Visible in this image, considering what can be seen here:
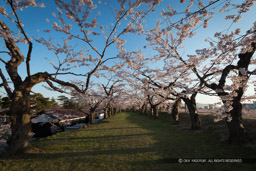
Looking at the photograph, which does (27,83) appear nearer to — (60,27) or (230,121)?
(60,27)

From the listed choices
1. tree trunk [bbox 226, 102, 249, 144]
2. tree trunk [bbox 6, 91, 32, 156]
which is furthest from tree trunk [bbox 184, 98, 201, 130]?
tree trunk [bbox 6, 91, 32, 156]

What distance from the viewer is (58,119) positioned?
15.8m

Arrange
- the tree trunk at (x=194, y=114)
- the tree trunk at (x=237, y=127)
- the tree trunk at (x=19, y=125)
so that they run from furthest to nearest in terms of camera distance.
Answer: the tree trunk at (x=194, y=114) < the tree trunk at (x=237, y=127) < the tree trunk at (x=19, y=125)

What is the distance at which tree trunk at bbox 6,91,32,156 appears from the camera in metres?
4.94

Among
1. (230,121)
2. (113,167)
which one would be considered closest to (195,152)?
(230,121)

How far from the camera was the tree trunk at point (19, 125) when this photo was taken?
4.94 metres

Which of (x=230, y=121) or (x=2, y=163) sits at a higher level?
(x=230, y=121)

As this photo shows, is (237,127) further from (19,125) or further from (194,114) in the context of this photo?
(19,125)

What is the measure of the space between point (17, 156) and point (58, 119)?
12071mm

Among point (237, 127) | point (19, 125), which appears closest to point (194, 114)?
point (237, 127)

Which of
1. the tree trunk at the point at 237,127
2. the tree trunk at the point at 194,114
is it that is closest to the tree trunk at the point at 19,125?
the tree trunk at the point at 237,127

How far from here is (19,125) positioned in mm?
5004

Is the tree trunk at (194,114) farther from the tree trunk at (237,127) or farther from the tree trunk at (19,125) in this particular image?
the tree trunk at (19,125)

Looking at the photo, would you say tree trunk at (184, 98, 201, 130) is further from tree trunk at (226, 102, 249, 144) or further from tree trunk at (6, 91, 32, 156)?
tree trunk at (6, 91, 32, 156)
